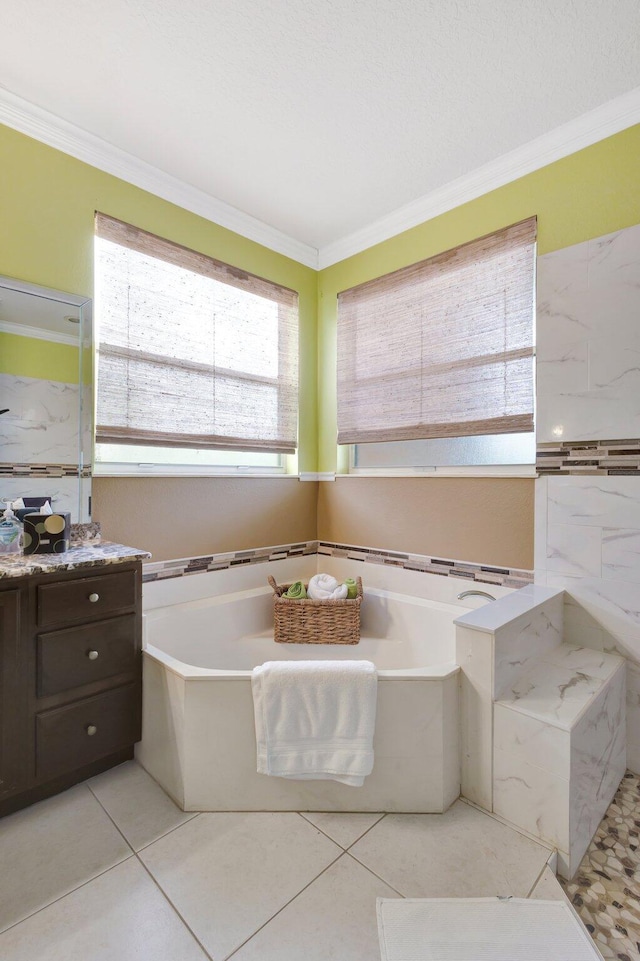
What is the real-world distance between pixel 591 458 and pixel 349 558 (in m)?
1.46

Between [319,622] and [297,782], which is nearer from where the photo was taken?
[297,782]

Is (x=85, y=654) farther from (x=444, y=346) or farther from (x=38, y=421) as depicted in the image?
(x=444, y=346)

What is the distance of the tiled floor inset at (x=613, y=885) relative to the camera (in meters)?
1.16

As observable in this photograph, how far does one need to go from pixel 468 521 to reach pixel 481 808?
3.92 feet

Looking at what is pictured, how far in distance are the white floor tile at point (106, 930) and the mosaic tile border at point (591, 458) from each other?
6.58 feet

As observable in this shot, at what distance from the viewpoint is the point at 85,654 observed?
5.29 ft

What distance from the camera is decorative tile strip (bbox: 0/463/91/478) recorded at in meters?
1.83

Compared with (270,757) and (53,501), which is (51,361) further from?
(270,757)

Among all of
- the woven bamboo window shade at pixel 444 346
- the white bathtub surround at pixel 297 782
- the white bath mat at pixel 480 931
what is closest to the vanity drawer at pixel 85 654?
the white bathtub surround at pixel 297 782

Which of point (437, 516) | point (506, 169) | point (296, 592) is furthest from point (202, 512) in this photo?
point (506, 169)

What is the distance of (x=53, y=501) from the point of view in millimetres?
1938

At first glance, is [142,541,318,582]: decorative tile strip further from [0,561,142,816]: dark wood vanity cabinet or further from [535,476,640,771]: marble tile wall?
[535,476,640,771]: marble tile wall

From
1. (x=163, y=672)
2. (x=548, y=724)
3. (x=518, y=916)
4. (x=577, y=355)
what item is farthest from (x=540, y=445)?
(x=163, y=672)

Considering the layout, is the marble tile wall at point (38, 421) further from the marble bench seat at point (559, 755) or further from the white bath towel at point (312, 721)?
the marble bench seat at point (559, 755)
